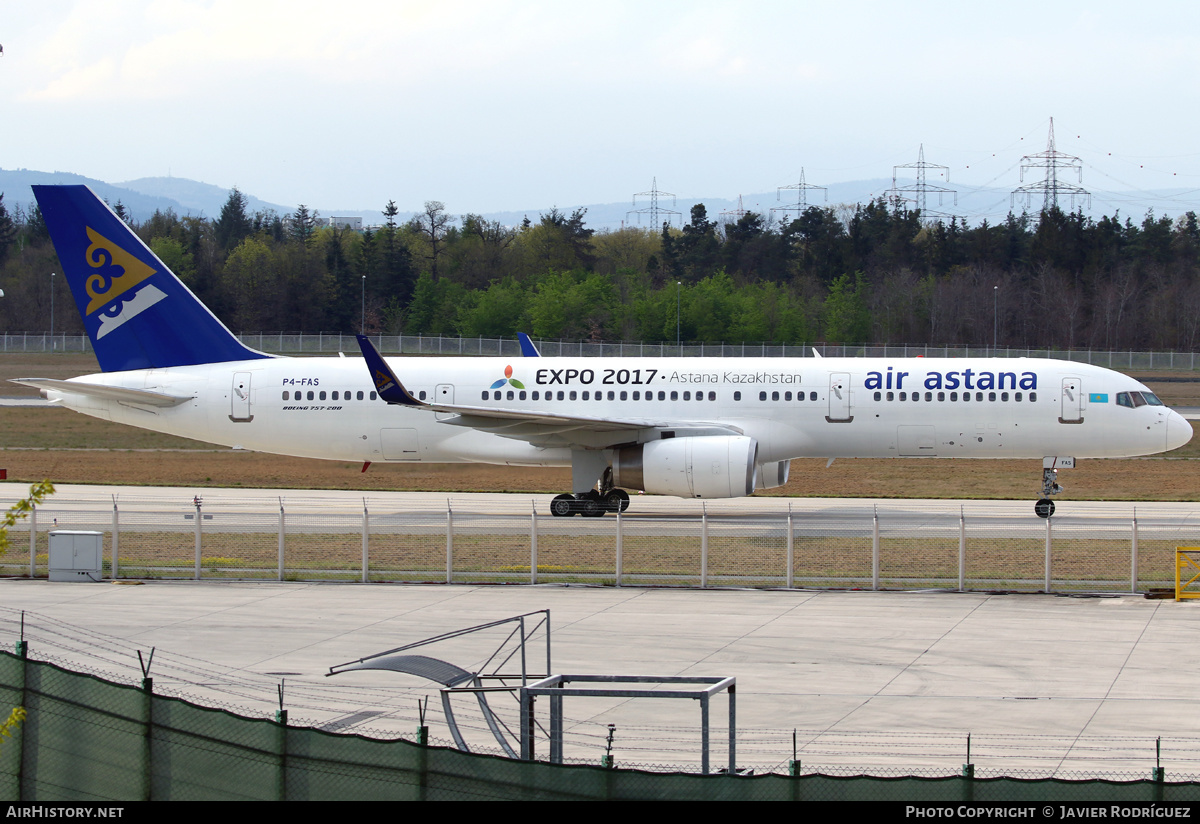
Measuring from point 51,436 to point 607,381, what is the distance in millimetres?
32296

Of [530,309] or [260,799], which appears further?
[530,309]

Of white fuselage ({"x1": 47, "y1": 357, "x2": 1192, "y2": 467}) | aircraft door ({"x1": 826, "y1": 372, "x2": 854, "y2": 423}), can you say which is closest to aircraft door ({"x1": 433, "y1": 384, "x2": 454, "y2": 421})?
white fuselage ({"x1": 47, "y1": 357, "x2": 1192, "y2": 467})

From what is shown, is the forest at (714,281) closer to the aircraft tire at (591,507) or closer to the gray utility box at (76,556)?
the aircraft tire at (591,507)

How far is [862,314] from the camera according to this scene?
109 m

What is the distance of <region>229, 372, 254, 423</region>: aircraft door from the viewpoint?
34156mm

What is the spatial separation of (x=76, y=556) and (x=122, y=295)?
11.8 metres

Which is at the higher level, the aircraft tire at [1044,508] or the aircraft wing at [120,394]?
the aircraft wing at [120,394]

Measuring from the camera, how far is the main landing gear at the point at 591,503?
3272 cm

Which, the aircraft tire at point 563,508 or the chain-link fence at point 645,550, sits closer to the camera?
the chain-link fence at point 645,550

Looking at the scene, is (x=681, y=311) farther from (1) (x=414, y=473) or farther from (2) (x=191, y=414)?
(2) (x=191, y=414)

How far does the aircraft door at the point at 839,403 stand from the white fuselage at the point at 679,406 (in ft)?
0.12

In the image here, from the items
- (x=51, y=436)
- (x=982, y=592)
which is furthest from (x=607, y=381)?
(x=51, y=436)

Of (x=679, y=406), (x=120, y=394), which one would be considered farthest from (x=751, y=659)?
(x=120, y=394)

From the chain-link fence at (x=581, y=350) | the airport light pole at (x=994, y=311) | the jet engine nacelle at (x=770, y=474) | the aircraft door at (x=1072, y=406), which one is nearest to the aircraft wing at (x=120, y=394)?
the jet engine nacelle at (x=770, y=474)
